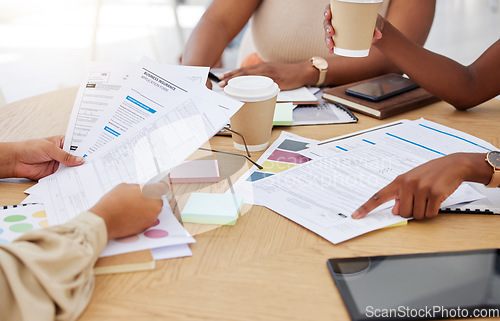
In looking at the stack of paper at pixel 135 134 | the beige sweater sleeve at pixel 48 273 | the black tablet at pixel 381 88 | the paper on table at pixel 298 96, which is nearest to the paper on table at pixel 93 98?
the stack of paper at pixel 135 134

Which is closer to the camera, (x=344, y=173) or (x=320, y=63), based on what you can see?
(x=344, y=173)

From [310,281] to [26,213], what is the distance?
18.5 inches

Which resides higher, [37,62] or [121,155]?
[121,155]

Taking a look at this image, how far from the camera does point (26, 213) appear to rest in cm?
74

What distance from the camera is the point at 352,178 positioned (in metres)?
0.83

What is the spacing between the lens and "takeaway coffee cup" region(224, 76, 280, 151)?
0.91 meters

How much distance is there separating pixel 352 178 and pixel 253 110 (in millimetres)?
244

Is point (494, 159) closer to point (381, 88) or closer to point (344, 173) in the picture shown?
point (344, 173)

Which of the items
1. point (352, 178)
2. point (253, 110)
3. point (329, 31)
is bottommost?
point (352, 178)

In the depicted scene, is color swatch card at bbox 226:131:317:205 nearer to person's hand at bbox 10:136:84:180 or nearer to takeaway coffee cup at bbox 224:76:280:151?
takeaway coffee cup at bbox 224:76:280:151

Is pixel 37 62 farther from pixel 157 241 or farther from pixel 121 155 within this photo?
pixel 157 241

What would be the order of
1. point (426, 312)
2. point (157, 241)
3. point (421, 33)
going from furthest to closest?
point (421, 33) < point (157, 241) < point (426, 312)

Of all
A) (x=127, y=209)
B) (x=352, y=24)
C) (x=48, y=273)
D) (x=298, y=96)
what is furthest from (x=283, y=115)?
(x=48, y=273)

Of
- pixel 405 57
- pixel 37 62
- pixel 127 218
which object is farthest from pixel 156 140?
pixel 37 62
